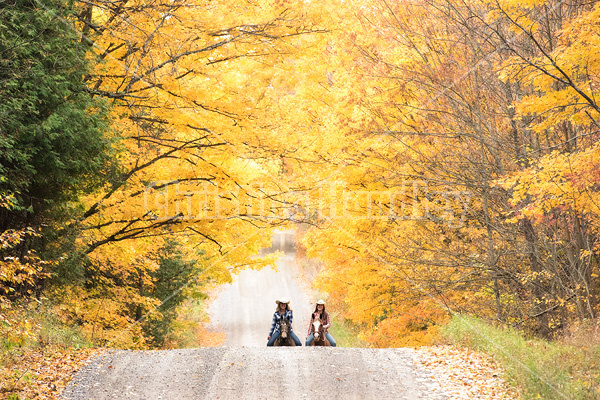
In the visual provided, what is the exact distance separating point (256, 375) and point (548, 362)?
399 centimetres

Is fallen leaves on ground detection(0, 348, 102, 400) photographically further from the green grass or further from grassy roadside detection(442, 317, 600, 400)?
the green grass

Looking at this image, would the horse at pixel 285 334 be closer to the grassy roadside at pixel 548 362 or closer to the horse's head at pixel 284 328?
the horse's head at pixel 284 328

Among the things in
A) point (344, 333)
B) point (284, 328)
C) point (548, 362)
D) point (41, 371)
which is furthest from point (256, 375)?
point (344, 333)

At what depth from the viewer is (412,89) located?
1419cm

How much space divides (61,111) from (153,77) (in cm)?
239

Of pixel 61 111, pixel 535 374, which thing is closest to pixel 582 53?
pixel 535 374

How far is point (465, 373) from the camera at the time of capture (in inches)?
326

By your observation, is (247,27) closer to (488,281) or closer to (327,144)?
(327,144)

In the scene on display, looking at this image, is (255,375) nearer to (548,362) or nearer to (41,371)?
(41,371)

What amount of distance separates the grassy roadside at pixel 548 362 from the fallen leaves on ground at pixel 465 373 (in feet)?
0.53

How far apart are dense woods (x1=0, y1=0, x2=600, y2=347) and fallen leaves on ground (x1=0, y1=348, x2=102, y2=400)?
115 cm

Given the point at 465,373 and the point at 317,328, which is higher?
the point at 317,328

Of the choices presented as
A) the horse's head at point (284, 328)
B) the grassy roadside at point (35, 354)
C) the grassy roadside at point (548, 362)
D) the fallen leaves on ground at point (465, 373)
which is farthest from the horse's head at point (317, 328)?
the grassy roadside at point (35, 354)

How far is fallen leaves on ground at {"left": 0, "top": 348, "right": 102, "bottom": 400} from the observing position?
7.04 meters
